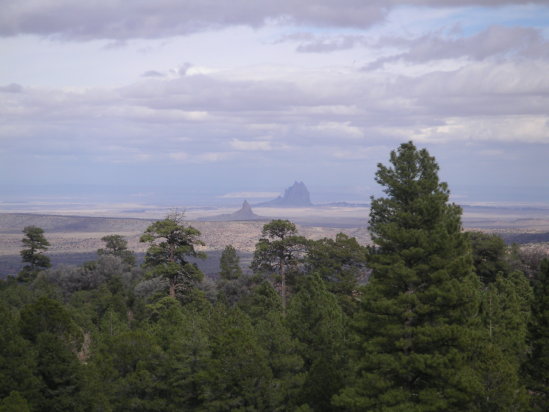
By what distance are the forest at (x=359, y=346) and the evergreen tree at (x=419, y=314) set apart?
52 millimetres

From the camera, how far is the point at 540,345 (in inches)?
1138

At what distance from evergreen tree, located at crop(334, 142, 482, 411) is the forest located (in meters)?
0.05

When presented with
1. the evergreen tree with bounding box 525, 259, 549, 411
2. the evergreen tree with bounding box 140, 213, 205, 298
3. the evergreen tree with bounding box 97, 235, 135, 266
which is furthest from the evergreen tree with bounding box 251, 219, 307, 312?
the evergreen tree with bounding box 97, 235, 135, 266

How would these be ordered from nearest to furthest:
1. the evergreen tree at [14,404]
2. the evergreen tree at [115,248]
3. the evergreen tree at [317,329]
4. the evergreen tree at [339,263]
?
the evergreen tree at [14,404], the evergreen tree at [317,329], the evergreen tree at [339,263], the evergreen tree at [115,248]

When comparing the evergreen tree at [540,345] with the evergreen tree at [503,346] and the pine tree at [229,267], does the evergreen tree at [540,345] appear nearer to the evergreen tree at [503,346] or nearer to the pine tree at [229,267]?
the evergreen tree at [503,346]

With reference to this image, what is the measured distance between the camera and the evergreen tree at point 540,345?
93.7 ft

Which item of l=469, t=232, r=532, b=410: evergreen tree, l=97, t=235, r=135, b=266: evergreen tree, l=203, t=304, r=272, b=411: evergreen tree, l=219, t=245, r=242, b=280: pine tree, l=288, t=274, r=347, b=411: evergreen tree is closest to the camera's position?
l=469, t=232, r=532, b=410: evergreen tree

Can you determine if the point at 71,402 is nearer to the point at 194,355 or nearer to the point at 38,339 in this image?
the point at 38,339

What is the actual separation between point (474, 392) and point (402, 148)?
9.60 m

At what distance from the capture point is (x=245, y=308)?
53031mm

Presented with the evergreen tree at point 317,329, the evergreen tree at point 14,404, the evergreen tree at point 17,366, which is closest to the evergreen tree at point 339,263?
the evergreen tree at point 317,329

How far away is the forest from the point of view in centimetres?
2559

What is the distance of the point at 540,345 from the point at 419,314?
646 centimetres

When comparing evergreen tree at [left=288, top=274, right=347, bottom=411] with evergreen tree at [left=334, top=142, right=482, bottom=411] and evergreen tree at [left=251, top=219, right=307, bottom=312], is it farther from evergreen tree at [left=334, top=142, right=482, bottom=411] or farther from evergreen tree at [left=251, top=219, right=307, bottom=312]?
evergreen tree at [left=251, top=219, right=307, bottom=312]
